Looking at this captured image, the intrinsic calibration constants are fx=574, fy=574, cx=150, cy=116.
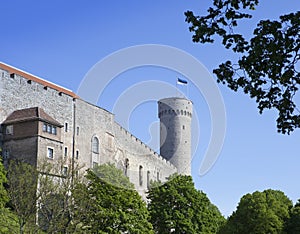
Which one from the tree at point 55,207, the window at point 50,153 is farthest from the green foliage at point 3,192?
the window at point 50,153

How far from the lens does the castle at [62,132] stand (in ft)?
141

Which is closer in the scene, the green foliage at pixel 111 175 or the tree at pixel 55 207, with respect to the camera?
the tree at pixel 55 207

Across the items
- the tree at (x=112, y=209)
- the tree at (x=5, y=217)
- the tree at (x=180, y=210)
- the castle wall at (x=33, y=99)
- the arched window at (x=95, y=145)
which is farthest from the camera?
the arched window at (x=95, y=145)

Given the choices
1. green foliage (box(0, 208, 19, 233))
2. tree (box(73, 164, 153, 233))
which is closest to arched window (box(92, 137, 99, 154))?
tree (box(73, 164, 153, 233))

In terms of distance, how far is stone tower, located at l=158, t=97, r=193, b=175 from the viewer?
8131 centimetres

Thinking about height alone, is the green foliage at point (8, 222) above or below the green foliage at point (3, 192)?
below

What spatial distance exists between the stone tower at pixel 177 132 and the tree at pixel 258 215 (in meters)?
40.9

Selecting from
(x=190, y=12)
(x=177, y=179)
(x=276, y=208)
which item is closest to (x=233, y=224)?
(x=276, y=208)

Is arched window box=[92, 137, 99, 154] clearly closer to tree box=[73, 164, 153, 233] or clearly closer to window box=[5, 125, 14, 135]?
window box=[5, 125, 14, 135]

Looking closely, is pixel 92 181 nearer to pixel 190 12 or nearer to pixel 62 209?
pixel 62 209

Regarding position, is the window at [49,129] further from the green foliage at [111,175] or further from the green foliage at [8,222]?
the green foliage at [8,222]

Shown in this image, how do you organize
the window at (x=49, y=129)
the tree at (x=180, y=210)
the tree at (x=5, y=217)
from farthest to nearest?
the window at (x=49, y=129), the tree at (x=180, y=210), the tree at (x=5, y=217)

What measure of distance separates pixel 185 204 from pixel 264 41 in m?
34.8

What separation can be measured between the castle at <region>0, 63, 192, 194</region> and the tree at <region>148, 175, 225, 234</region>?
23.3ft
